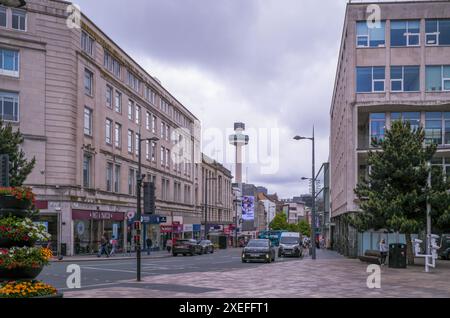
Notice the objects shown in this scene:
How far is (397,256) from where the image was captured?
2936 centimetres

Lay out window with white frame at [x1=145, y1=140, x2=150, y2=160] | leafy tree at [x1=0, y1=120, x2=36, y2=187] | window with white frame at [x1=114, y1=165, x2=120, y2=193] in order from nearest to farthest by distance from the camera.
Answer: leafy tree at [x1=0, y1=120, x2=36, y2=187]
window with white frame at [x1=114, y1=165, x2=120, y2=193]
window with white frame at [x1=145, y1=140, x2=150, y2=160]

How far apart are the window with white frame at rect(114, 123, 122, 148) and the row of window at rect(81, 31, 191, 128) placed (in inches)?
196

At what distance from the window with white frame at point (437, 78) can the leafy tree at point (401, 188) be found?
1086 cm

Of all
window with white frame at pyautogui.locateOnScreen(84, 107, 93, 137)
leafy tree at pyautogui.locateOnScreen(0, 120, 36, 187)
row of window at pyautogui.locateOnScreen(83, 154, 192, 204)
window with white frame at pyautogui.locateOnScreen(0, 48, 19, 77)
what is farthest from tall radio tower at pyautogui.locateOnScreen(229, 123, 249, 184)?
leafy tree at pyautogui.locateOnScreen(0, 120, 36, 187)

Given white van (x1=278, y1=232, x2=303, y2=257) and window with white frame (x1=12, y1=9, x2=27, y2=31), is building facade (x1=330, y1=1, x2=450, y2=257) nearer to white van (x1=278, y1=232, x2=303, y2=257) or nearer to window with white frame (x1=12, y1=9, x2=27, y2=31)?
white van (x1=278, y1=232, x2=303, y2=257)

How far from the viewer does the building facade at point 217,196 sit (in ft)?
311

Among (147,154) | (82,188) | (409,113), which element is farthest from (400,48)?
(147,154)

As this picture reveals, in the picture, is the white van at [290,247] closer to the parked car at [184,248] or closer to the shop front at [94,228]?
the parked car at [184,248]

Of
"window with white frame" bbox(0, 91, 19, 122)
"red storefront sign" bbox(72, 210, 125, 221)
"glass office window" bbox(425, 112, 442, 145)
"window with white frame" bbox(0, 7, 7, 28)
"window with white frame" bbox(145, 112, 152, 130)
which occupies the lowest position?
"red storefront sign" bbox(72, 210, 125, 221)

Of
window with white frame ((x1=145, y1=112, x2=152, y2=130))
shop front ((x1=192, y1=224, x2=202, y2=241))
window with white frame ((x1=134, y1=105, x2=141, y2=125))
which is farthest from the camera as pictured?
shop front ((x1=192, y1=224, x2=202, y2=241))

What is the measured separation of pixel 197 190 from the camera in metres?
91.1

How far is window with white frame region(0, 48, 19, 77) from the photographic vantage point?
137ft

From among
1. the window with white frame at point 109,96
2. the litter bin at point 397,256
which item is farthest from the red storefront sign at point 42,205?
the litter bin at point 397,256

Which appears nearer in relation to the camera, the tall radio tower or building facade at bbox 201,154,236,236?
building facade at bbox 201,154,236,236
